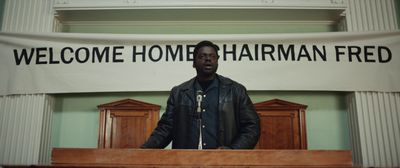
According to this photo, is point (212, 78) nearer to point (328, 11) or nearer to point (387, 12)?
point (328, 11)

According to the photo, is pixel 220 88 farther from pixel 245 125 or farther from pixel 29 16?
pixel 29 16

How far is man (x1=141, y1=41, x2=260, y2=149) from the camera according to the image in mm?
2213

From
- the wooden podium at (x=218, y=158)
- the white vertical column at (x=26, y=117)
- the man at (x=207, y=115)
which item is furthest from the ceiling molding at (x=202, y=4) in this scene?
the wooden podium at (x=218, y=158)

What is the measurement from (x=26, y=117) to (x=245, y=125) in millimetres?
2852

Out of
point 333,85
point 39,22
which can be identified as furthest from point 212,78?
point 39,22

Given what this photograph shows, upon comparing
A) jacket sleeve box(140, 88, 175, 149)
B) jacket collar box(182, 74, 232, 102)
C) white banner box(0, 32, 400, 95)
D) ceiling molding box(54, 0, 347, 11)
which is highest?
ceiling molding box(54, 0, 347, 11)

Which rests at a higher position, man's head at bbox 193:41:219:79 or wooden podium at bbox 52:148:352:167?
man's head at bbox 193:41:219:79

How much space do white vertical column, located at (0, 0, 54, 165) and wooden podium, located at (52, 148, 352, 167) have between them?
270cm

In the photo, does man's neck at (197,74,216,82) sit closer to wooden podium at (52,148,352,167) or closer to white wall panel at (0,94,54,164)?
wooden podium at (52,148,352,167)

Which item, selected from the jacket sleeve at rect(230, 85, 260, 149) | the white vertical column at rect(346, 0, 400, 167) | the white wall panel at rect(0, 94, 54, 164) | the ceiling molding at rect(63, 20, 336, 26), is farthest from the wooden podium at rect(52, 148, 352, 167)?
the ceiling molding at rect(63, 20, 336, 26)

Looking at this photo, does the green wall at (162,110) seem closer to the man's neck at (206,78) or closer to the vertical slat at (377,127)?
the vertical slat at (377,127)

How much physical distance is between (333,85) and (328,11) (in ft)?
3.13

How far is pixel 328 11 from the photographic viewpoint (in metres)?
4.18

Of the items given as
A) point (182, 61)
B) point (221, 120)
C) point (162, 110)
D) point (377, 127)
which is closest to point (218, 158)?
point (221, 120)
